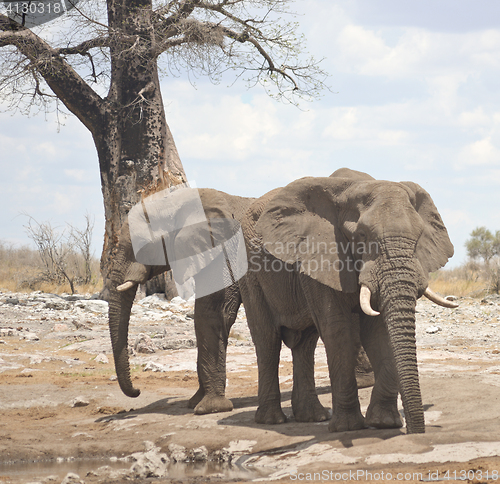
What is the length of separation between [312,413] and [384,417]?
3.37ft

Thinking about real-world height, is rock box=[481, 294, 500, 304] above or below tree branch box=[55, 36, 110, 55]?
below

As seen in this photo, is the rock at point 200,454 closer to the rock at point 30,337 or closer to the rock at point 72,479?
the rock at point 72,479

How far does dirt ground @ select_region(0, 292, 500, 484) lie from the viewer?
4.59 m

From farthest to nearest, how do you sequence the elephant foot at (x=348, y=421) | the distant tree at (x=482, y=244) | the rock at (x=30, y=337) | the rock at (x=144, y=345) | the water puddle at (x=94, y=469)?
the distant tree at (x=482, y=244)
the rock at (x=30, y=337)
the rock at (x=144, y=345)
the elephant foot at (x=348, y=421)
the water puddle at (x=94, y=469)

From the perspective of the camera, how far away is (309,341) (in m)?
6.54

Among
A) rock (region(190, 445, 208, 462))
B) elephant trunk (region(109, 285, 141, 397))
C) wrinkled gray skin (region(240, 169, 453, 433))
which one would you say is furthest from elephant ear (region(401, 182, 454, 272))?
elephant trunk (region(109, 285, 141, 397))

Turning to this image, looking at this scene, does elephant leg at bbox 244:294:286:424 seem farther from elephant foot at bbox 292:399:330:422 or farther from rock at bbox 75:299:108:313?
rock at bbox 75:299:108:313

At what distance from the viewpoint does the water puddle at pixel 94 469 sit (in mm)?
5156

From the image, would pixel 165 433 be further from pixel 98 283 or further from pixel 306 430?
pixel 98 283

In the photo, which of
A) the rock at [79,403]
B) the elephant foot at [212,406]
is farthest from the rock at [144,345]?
the elephant foot at [212,406]

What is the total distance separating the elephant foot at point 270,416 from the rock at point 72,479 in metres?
1.86

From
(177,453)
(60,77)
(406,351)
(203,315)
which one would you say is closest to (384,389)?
(406,351)

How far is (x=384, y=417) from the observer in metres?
5.33

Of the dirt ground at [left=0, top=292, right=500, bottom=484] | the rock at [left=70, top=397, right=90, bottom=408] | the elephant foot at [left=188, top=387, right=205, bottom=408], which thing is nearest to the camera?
the dirt ground at [left=0, top=292, right=500, bottom=484]
